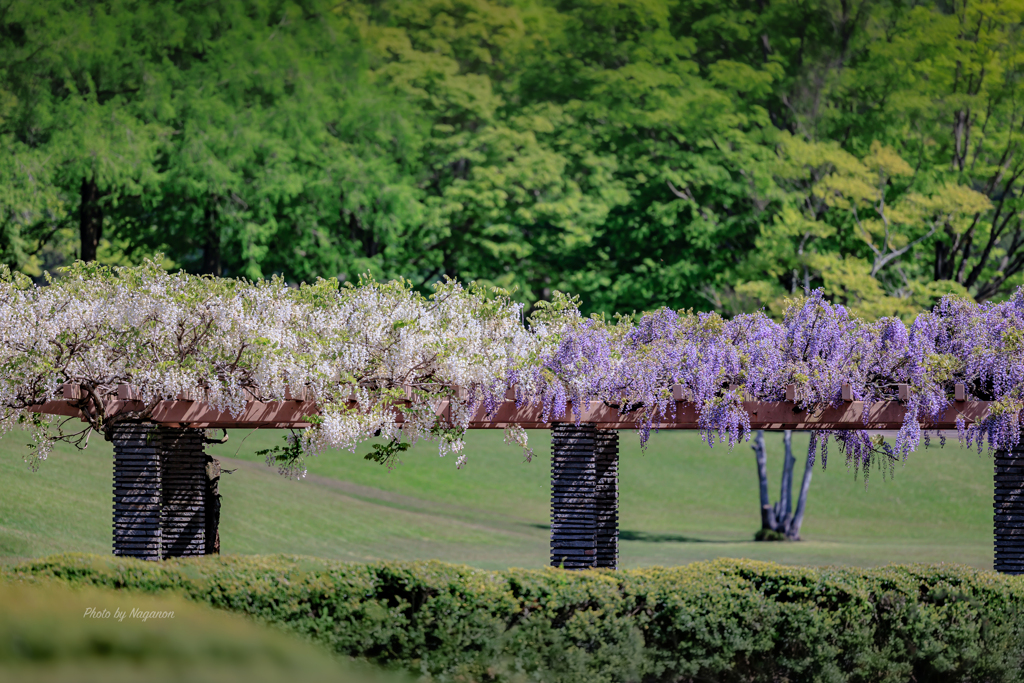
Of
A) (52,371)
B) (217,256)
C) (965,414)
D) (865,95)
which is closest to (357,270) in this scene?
(217,256)

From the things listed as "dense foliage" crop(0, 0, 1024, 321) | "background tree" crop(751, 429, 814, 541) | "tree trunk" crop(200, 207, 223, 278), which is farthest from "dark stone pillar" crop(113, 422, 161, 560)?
"tree trunk" crop(200, 207, 223, 278)

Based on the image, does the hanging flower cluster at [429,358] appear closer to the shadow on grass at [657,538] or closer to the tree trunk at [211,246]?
the shadow on grass at [657,538]

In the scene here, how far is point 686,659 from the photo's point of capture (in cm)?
923

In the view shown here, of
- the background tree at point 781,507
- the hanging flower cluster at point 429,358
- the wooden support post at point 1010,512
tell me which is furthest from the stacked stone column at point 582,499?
the background tree at point 781,507

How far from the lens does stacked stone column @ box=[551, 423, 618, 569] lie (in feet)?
38.2

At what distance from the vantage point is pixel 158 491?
11406mm

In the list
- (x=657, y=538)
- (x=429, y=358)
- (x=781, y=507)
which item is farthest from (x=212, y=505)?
(x=781, y=507)

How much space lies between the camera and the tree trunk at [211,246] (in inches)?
1161

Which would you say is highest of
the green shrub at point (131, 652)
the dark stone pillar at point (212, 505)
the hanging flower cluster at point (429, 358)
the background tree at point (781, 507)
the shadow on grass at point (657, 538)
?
the hanging flower cluster at point (429, 358)

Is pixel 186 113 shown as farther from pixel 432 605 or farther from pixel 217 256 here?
pixel 432 605

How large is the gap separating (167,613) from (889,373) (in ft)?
30.2

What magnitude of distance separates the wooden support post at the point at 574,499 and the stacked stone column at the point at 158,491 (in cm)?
425

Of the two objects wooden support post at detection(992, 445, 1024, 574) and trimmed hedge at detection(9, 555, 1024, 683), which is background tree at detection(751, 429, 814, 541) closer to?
wooden support post at detection(992, 445, 1024, 574)

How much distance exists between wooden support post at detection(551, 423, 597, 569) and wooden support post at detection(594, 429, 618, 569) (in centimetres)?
14
